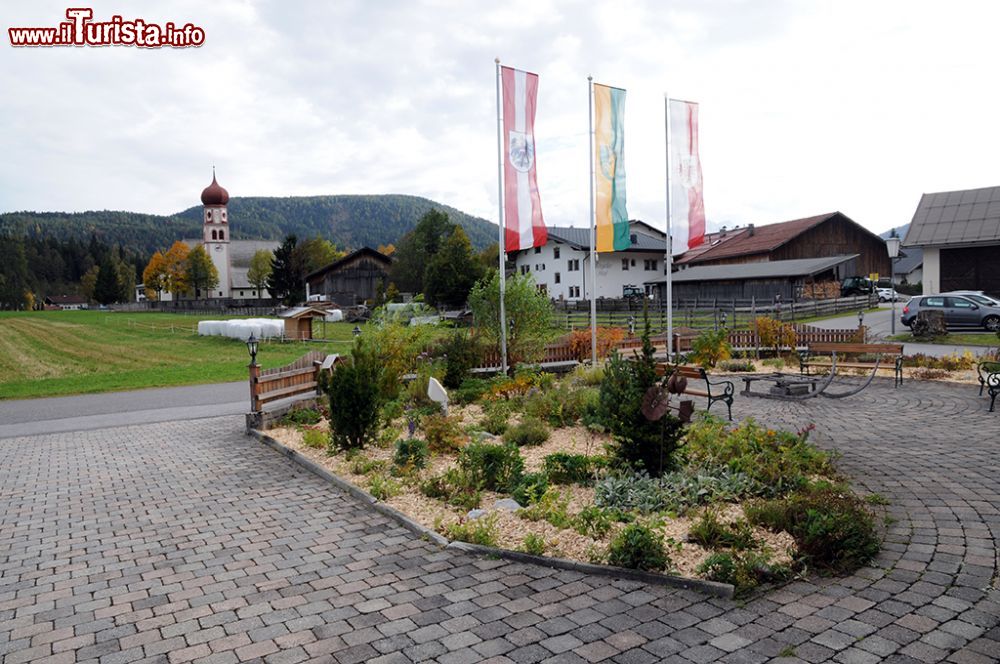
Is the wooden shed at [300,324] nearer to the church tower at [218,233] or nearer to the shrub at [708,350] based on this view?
the shrub at [708,350]

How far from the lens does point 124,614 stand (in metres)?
4.68

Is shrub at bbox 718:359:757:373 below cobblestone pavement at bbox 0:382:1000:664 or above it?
above

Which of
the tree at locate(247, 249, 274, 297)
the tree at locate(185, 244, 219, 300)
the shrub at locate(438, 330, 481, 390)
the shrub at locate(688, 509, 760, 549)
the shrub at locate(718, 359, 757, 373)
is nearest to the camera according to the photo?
the shrub at locate(688, 509, 760, 549)

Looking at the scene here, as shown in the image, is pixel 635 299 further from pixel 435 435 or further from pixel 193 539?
pixel 193 539

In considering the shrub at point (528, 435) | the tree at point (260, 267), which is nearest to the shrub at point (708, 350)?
the shrub at point (528, 435)

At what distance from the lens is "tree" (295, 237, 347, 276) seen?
80000 mm

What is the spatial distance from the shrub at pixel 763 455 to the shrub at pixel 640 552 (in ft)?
6.60

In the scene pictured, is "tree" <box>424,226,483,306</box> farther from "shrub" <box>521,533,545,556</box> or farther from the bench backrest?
"shrub" <box>521,533,545,556</box>

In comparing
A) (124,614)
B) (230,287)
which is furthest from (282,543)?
(230,287)

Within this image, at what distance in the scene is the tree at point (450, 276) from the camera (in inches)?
2117

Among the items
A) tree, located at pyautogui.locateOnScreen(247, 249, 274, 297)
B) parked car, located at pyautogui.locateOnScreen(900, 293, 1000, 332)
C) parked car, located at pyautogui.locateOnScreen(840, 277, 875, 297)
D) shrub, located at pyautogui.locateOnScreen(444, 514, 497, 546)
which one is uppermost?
tree, located at pyautogui.locateOnScreen(247, 249, 274, 297)

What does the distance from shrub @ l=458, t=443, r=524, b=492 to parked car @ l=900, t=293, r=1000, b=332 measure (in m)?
23.9

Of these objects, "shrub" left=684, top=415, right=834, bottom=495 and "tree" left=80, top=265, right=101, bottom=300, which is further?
"tree" left=80, top=265, right=101, bottom=300

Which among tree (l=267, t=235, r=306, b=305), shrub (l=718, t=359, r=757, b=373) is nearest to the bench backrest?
shrub (l=718, t=359, r=757, b=373)
